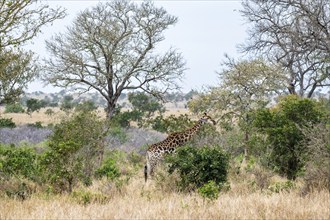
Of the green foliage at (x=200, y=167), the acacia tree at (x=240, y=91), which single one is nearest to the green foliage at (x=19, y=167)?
the green foliage at (x=200, y=167)

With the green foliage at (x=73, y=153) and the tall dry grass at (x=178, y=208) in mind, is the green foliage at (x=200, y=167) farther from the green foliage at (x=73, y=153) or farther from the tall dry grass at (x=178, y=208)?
the green foliage at (x=73, y=153)

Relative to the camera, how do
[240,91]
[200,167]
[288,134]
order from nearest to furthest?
[200,167] → [288,134] → [240,91]

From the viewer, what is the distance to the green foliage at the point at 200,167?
1216 centimetres

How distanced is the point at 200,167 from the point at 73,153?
3083 mm

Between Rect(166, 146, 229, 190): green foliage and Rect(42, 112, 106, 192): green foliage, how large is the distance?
7.56 ft

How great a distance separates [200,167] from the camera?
12227 millimetres

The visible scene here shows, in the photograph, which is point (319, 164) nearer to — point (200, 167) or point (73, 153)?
point (200, 167)

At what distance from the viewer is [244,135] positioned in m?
22.0

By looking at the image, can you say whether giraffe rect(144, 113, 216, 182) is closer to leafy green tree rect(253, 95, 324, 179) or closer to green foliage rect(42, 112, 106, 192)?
green foliage rect(42, 112, 106, 192)

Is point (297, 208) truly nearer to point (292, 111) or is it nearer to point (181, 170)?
point (181, 170)

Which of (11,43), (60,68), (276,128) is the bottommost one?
(276,128)

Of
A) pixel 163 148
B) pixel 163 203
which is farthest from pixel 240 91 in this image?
pixel 163 203

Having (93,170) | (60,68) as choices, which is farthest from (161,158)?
(60,68)

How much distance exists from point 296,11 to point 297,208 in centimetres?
1551
